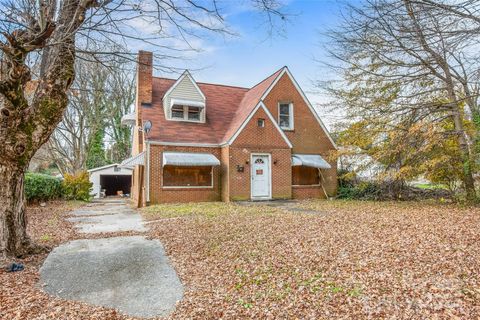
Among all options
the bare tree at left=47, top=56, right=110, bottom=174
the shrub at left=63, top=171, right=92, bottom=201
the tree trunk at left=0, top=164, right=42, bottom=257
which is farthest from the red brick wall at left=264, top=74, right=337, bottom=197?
the bare tree at left=47, top=56, right=110, bottom=174

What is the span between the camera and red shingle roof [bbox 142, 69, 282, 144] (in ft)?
53.4

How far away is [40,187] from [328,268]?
17.1 metres

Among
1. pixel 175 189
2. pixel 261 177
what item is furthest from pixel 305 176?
pixel 175 189

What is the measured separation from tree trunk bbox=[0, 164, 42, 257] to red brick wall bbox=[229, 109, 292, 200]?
10.4 metres

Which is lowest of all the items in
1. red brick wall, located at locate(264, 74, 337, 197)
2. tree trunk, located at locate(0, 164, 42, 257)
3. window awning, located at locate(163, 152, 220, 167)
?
tree trunk, located at locate(0, 164, 42, 257)

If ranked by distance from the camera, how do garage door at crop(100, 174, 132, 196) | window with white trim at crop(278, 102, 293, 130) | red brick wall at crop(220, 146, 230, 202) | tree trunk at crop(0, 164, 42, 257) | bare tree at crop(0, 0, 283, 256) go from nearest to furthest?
bare tree at crop(0, 0, 283, 256), tree trunk at crop(0, 164, 42, 257), red brick wall at crop(220, 146, 230, 202), window with white trim at crop(278, 102, 293, 130), garage door at crop(100, 174, 132, 196)

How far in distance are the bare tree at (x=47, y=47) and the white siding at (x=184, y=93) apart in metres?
10.6

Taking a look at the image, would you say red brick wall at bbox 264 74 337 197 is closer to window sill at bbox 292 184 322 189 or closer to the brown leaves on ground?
window sill at bbox 292 184 322 189

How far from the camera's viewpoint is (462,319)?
3709mm

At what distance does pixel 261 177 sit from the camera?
16.7 m

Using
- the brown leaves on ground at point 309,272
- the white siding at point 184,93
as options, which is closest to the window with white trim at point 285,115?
the white siding at point 184,93

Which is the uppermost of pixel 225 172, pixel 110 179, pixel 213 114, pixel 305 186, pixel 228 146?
pixel 213 114

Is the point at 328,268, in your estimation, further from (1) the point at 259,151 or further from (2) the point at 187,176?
(2) the point at 187,176

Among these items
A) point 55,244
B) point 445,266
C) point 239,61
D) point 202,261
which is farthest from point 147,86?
point 445,266
